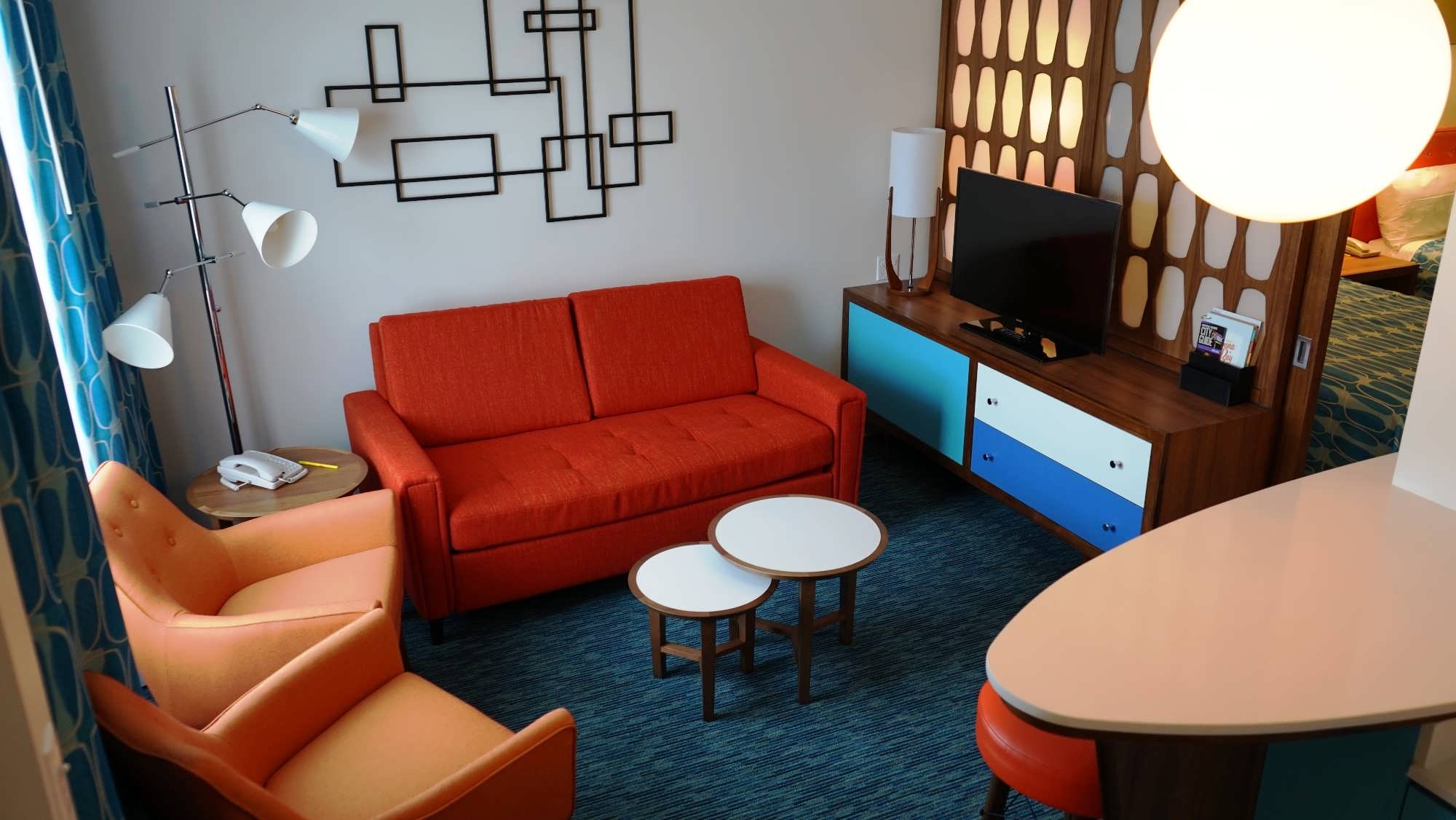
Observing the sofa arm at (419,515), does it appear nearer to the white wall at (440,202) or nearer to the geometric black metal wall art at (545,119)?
the white wall at (440,202)

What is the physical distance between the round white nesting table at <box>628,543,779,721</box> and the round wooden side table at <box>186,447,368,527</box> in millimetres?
989

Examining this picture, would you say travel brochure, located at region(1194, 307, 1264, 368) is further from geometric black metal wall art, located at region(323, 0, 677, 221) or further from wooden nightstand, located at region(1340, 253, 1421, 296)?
wooden nightstand, located at region(1340, 253, 1421, 296)

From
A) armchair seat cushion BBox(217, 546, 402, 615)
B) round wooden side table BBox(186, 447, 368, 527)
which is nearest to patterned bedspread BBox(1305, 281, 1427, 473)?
armchair seat cushion BBox(217, 546, 402, 615)

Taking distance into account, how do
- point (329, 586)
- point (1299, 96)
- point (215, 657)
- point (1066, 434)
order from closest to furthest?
point (1299, 96) → point (215, 657) → point (329, 586) → point (1066, 434)

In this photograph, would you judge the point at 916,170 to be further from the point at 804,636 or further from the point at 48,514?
the point at 48,514

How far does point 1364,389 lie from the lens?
3.74m

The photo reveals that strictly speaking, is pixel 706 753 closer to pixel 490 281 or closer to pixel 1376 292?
pixel 490 281

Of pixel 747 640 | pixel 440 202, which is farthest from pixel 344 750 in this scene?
pixel 440 202

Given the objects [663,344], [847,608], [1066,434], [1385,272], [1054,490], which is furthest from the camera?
[1385,272]

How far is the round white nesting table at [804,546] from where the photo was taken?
284 centimetres

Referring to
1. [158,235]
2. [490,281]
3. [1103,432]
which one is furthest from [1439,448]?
[158,235]

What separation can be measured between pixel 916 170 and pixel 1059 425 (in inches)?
50.7

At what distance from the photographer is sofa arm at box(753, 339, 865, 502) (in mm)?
3754

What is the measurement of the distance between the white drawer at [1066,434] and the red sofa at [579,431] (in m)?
0.48
